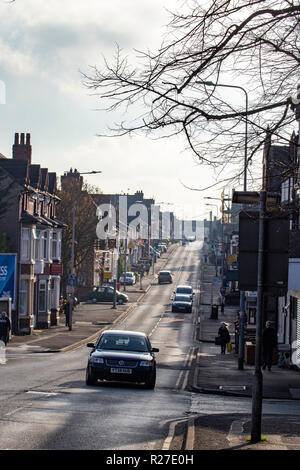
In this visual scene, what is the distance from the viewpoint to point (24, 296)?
4609 cm

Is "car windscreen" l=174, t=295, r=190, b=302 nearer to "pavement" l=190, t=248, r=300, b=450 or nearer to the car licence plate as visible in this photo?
"pavement" l=190, t=248, r=300, b=450

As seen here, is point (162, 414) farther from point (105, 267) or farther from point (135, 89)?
point (105, 267)

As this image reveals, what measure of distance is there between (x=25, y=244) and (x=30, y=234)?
0.74 m

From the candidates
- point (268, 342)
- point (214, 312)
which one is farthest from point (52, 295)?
point (268, 342)

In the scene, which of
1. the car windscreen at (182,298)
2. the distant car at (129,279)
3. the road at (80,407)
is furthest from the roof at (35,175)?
the distant car at (129,279)

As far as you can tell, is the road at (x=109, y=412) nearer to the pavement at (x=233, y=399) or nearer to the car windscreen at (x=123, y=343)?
the pavement at (x=233, y=399)

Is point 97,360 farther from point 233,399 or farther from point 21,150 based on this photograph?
point 21,150

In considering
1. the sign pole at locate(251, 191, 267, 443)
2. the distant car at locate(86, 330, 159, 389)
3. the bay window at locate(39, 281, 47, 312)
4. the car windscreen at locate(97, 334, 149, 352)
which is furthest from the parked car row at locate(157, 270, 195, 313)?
the sign pole at locate(251, 191, 267, 443)

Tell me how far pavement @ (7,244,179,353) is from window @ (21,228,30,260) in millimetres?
4733

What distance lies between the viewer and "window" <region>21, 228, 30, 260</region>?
1809 inches

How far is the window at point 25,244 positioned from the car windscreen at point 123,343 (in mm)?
25868

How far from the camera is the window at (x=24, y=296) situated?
4569 cm
